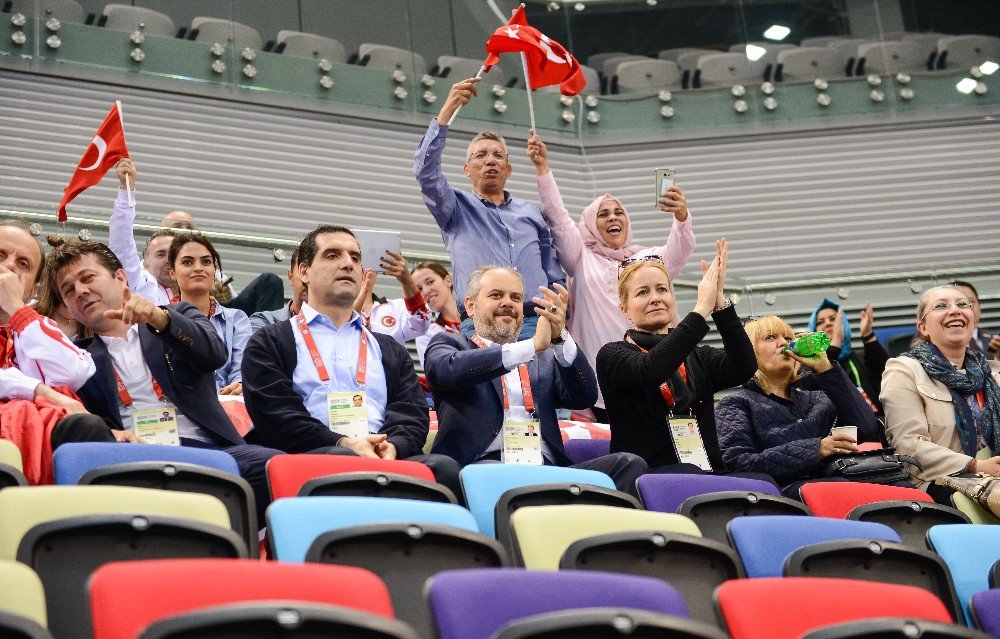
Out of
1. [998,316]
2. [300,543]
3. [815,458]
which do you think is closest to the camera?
[300,543]

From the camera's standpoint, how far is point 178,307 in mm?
4172

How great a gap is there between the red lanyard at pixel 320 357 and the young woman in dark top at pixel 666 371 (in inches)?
34.3

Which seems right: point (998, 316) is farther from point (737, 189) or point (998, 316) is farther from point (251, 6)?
point (251, 6)

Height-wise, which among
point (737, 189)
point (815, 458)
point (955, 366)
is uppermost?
point (737, 189)

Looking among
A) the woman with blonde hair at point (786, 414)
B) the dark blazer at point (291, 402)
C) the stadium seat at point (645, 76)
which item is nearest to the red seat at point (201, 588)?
the dark blazer at point (291, 402)

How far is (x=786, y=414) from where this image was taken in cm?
463

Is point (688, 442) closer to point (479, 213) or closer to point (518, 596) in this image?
point (479, 213)

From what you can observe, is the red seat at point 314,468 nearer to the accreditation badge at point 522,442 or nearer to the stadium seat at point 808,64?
the accreditation badge at point 522,442

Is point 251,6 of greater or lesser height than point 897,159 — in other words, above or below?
above

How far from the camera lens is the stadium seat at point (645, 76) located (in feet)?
34.8

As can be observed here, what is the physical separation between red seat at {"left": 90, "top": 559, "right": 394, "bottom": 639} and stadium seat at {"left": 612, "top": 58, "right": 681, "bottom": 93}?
9.16 metres

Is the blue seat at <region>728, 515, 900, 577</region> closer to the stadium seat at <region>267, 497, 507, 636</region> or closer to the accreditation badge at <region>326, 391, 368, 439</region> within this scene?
the stadium seat at <region>267, 497, 507, 636</region>

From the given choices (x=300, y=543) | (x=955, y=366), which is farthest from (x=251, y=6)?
(x=300, y=543)

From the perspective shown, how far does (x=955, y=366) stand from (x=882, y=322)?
2.94 metres
